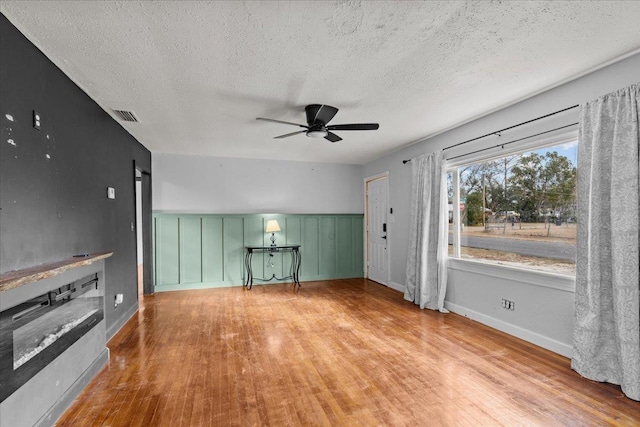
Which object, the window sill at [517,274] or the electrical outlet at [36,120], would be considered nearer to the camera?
the electrical outlet at [36,120]

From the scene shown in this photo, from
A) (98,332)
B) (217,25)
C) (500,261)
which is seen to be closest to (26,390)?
(98,332)

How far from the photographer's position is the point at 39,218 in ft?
6.93

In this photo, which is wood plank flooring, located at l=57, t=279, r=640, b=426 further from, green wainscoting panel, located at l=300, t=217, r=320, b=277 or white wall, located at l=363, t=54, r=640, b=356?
green wainscoting panel, located at l=300, t=217, r=320, b=277

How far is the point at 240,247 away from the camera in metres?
5.94

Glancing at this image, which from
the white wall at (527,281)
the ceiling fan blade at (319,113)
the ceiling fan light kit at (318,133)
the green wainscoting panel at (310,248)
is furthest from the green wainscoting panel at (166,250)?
the white wall at (527,281)

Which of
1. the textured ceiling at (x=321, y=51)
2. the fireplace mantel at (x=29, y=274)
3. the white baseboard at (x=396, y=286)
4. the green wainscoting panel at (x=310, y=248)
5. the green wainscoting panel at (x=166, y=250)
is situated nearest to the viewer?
the fireplace mantel at (x=29, y=274)

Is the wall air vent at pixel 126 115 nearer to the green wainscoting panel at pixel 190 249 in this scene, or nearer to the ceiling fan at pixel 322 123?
the ceiling fan at pixel 322 123

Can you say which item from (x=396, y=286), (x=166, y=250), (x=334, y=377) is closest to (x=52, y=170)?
(x=334, y=377)

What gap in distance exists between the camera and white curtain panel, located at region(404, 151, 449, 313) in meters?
4.18

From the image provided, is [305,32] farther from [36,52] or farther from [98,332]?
[98,332]

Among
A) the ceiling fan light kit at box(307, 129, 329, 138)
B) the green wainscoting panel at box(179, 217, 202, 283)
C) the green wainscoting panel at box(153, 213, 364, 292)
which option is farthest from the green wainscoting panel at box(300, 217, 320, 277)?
the ceiling fan light kit at box(307, 129, 329, 138)

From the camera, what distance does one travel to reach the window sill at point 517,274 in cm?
282

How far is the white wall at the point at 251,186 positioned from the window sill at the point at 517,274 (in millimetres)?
3111

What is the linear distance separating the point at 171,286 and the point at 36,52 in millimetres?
4267
